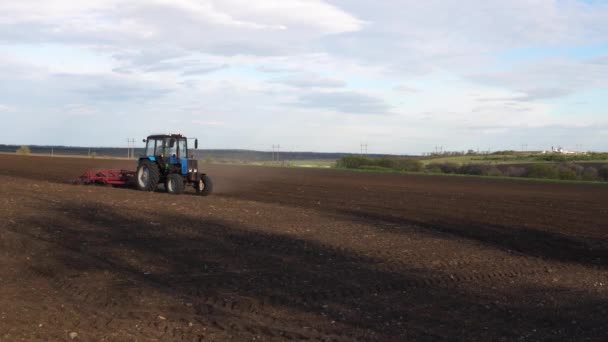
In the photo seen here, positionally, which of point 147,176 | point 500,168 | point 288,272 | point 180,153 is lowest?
point 288,272

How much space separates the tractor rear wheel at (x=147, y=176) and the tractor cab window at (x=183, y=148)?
1.01 m

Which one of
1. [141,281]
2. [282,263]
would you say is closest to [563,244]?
[282,263]

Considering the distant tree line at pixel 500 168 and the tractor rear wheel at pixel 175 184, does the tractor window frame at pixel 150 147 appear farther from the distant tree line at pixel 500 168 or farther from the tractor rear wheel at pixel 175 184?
the distant tree line at pixel 500 168

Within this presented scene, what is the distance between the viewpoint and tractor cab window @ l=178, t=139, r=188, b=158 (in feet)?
86.6

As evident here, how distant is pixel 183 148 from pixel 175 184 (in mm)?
1455

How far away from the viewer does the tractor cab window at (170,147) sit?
1035 inches

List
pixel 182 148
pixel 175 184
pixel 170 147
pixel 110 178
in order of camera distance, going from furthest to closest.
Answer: pixel 110 178
pixel 182 148
pixel 170 147
pixel 175 184

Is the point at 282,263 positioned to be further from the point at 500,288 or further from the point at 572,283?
the point at 572,283

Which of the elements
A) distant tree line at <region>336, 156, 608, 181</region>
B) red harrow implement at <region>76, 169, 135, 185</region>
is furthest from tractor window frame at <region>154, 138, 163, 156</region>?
distant tree line at <region>336, 156, 608, 181</region>

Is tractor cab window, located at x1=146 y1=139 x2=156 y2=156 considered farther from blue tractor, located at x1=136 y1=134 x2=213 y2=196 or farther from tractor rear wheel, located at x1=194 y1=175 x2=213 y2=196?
tractor rear wheel, located at x1=194 y1=175 x2=213 y2=196

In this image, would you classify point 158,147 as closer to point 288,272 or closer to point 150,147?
point 150,147

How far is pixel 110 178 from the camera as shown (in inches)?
1117

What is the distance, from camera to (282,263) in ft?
43.7

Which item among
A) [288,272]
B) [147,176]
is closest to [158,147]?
[147,176]
